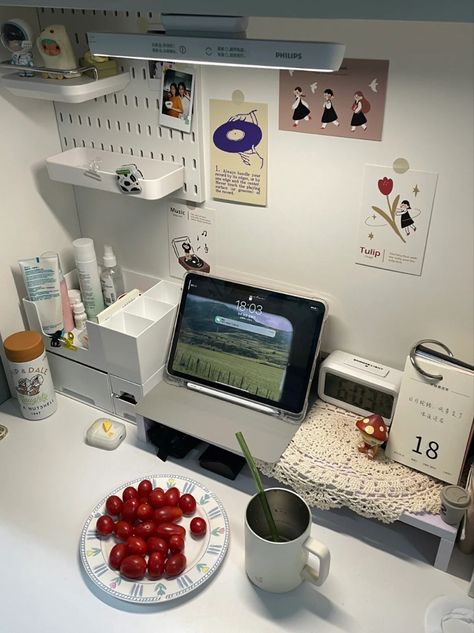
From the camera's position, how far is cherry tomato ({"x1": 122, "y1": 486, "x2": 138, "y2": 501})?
3.33ft

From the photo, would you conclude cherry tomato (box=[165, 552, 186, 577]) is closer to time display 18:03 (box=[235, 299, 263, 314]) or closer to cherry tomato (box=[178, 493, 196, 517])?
cherry tomato (box=[178, 493, 196, 517])

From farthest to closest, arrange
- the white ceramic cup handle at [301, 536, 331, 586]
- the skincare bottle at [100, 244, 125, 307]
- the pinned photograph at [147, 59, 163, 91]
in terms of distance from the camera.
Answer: the skincare bottle at [100, 244, 125, 307]
the pinned photograph at [147, 59, 163, 91]
the white ceramic cup handle at [301, 536, 331, 586]

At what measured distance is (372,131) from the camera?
36.6 inches

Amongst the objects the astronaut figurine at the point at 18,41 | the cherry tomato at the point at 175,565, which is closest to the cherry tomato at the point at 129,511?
the cherry tomato at the point at 175,565

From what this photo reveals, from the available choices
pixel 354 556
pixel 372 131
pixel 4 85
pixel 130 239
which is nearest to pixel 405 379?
pixel 354 556

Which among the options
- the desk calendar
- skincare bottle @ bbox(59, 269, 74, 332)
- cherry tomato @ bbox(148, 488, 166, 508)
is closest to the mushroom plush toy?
the desk calendar

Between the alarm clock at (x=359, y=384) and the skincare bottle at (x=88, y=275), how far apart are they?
20.9 inches

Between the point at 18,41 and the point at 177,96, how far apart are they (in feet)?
0.96

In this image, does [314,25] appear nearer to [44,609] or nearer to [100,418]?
[100,418]

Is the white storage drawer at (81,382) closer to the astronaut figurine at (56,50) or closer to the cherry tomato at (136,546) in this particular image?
the cherry tomato at (136,546)

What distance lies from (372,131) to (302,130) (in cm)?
12

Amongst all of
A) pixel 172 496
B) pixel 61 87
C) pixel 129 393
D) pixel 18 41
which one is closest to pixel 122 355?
pixel 129 393

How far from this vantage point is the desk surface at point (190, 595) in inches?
34.2

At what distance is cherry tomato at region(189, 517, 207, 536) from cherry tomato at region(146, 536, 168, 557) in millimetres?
51
